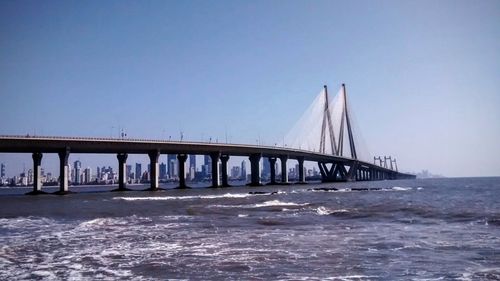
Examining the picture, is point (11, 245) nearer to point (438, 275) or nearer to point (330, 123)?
point (438, 275)

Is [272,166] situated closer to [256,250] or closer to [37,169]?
[37,169]

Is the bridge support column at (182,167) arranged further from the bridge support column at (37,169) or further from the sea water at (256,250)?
the sea water at (256,250)

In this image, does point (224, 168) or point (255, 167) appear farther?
point (255, 167)

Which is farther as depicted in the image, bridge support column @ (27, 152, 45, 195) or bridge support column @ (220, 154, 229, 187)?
bridge support column @ (220, 154, 229, 187)

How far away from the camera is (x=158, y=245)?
1955cm

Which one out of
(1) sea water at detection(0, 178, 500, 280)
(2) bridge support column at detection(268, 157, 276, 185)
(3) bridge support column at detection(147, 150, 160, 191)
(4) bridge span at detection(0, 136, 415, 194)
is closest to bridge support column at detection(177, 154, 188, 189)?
(4) bridge span at detection(0, 136, 415, 194)

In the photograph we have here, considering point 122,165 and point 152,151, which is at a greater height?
point 152,151

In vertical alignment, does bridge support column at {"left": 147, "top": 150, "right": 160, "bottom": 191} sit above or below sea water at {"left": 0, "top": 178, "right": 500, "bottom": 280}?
above

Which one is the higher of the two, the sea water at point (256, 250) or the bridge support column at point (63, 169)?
the bridge support column at point (63, 169)

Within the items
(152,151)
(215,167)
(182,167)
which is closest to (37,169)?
(152,151)

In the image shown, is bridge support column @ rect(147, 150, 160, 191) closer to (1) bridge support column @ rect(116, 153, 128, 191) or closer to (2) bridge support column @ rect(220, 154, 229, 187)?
(1) bridge support column @ rect(116, 153, 128, 191)

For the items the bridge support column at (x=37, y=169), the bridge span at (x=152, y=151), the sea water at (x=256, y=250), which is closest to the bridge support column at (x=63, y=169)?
the bridge span at (x=152, y=151)

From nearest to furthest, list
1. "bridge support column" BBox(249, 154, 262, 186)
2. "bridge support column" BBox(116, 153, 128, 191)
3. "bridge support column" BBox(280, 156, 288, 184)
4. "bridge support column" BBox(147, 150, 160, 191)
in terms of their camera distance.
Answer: "bridge support column" BBox(116, 153, 128, 191)
"bridge support column" BBox(147, 150, 160, 191)
"bridge support column" BBox(249, 154, 262, 186)
"bridge support column" BBox(280, 156, 288, 184)

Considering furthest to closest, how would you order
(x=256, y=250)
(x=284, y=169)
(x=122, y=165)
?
(x=284, y=169) < (x=122, y=165) < (x=256, y=250)
